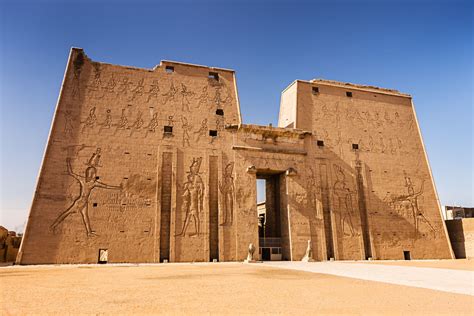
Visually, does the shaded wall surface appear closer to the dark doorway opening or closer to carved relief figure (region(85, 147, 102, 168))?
the dark doorway opening

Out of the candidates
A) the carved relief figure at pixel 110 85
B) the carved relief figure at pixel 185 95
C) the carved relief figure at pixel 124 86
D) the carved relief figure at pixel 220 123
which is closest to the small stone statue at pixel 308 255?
the carved relief figure at pixel 220 123

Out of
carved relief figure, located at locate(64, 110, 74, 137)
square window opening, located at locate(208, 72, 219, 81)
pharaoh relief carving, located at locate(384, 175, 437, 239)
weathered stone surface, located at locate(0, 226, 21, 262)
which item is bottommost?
weathered stone surface, located at locate(0, 226, 21, 262)

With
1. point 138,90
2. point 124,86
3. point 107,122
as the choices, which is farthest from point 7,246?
point 138,90

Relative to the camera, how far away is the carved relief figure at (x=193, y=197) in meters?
Answer: 16.9

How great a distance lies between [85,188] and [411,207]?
59.3 ft

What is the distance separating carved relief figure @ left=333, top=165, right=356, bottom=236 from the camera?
19.5 metres

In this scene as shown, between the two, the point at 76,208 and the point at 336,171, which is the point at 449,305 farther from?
the point at 336,171

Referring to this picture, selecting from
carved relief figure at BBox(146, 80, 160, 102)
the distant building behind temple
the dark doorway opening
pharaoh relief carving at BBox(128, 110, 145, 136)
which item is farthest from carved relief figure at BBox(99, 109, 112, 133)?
the distant building behind temple

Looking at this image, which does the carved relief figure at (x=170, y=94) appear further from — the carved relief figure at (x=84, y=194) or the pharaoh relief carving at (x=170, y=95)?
the carved relief figure at (x=84, y=194)

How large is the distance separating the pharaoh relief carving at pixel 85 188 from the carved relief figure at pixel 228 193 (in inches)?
195

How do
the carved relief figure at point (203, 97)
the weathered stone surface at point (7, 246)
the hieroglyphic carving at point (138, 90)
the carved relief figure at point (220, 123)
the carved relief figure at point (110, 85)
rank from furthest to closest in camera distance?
the carved relief figure at point (203, 97)
the carved relief figure at point (220, 123)
the hieroglyphic carving at point (138, 90)
the carved relief figure at point (110, 85)
the weathered stone surface at point (7, 246)

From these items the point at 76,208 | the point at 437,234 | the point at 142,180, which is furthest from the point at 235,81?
the point at 437,234

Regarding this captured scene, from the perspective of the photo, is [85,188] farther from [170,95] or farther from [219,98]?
[219,98]

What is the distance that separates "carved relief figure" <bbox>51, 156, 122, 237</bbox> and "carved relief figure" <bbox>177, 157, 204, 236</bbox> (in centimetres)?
312
